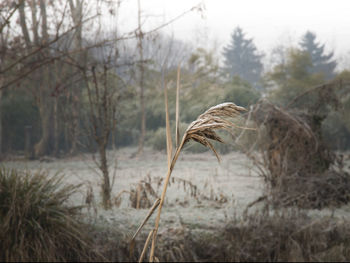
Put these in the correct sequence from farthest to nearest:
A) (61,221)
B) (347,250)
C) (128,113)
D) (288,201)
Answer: (128,113), (288,201), (347,250), (61,221)

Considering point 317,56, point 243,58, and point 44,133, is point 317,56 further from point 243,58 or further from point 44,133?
point 44,133

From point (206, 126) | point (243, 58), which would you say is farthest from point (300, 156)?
point (243, 58)

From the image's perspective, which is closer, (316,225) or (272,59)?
(316,225)

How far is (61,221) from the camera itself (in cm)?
225

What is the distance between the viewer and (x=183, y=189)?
4262mm

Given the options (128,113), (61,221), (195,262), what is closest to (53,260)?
(61,221)

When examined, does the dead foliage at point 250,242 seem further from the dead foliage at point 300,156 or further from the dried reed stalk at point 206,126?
the dried reed stalk at point 206,126

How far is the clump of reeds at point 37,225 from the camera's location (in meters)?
2.08

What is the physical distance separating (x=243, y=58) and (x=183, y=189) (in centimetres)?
596

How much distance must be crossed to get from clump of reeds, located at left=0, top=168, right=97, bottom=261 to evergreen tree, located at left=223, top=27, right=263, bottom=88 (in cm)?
626

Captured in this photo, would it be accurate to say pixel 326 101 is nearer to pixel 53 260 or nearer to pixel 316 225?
pixel 316 225

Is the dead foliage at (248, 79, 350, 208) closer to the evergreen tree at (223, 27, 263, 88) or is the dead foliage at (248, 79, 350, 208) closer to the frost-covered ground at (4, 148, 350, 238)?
the frost-covered ground at (4, 148, 350, 238)

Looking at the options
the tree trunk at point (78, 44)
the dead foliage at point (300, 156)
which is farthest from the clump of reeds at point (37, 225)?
the dead foliage at point (300, 156)

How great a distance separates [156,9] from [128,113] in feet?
10.9
